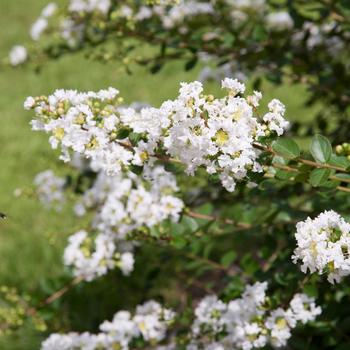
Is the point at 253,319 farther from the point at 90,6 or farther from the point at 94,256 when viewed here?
the point at 90,6

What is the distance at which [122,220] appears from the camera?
6.21 feet

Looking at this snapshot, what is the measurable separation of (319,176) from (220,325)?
2.13 feet

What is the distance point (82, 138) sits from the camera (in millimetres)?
1303

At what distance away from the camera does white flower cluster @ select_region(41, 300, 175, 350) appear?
1881 mm

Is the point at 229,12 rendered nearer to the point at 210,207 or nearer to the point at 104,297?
the point at 210,207

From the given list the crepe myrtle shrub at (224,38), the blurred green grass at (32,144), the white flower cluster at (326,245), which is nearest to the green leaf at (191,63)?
the crepe myrtle shrub at (224,38)

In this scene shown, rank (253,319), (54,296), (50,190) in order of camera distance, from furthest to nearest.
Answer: (50,190), (54,296), (253,319)

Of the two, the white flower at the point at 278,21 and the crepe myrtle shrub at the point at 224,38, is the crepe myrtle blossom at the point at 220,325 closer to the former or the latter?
the crepe myrtle shrub at the point at 224,38

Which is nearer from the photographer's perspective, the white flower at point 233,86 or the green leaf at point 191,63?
the white flower at point 233,86

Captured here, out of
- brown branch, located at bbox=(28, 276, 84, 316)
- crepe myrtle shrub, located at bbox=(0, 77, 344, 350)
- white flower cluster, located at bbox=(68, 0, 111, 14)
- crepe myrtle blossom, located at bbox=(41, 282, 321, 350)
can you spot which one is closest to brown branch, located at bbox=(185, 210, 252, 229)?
crepe myrtle shrub, located at bbox=(0, 77, 344, 350)

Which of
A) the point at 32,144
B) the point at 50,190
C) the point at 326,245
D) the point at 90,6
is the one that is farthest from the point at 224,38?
the point at 32,144

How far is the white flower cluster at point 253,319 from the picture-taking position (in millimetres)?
1554

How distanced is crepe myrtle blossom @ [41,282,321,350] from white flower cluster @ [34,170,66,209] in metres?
0.70

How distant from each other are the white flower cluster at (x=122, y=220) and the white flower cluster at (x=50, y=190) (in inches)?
14.6
